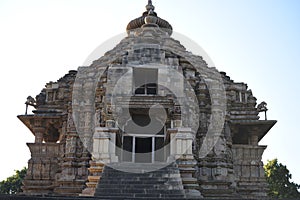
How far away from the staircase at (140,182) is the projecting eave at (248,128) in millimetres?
7273

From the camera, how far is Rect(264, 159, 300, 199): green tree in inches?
1345

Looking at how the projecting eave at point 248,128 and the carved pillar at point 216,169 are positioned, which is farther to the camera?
the projecting eave at point 248,128

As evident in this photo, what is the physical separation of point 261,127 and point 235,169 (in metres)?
2.79

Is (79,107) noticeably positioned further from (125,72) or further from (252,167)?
(252,167)

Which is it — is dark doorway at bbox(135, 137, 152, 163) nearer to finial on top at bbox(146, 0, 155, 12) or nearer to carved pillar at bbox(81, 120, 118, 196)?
carved pillar at bbox(81, 120, 118, 196)

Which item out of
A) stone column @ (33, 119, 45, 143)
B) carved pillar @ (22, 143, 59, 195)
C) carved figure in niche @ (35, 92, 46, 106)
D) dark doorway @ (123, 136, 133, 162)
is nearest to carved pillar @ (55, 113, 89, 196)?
carved pillar @ (22, 143, 59, 195)

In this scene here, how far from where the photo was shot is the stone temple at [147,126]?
47.6ft

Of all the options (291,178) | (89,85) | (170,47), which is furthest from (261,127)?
(291,178)

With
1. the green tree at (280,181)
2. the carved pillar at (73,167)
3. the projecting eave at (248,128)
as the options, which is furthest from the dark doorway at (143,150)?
the green tree at (280,181)

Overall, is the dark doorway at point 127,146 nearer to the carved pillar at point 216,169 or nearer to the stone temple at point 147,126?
the stone temple at point 147,126

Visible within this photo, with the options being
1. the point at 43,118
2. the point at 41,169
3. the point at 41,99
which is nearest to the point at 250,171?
the point at 41,169

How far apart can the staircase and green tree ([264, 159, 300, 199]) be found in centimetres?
2333

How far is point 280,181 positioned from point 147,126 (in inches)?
884

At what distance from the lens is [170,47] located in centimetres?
1898
